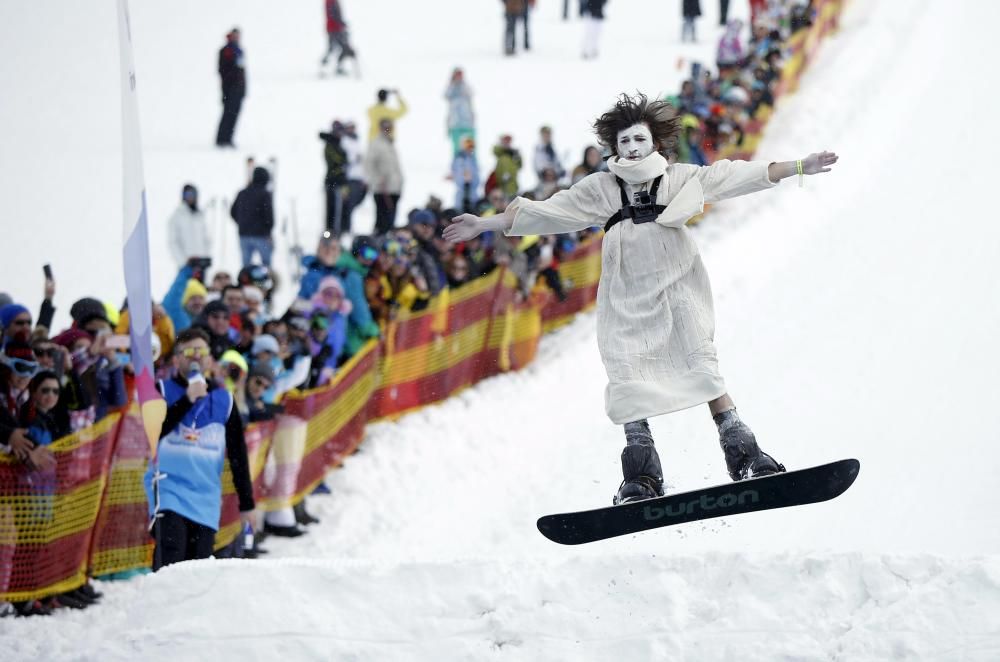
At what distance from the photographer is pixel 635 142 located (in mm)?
6156

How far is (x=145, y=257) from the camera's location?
7.14 m

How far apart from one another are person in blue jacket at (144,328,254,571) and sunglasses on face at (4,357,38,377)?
75cm

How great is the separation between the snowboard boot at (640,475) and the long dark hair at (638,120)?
1337 millimetres

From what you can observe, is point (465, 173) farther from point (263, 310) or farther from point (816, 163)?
point (816, 163)

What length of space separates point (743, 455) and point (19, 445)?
376 cm

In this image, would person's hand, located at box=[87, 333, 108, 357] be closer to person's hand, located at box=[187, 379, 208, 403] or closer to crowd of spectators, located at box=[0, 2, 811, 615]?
crowd of spectators, located at box=[0, 2, 811, 615]

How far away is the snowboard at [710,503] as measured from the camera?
5797 millimetres

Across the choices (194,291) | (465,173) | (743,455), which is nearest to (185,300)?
(194,291)

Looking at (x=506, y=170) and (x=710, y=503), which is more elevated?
(x=506, y=170)

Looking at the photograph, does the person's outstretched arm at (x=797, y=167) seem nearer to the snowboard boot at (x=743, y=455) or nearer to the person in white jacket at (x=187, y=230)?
the snowboard boot at (x=743, y=455)

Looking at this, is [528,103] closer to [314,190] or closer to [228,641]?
[314,190]

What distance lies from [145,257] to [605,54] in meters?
23.5

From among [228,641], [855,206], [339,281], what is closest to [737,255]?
[855,206]

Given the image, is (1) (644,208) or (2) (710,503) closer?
(2) (710,503)
